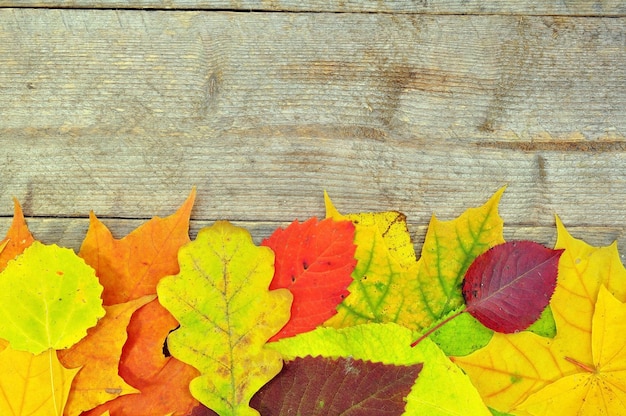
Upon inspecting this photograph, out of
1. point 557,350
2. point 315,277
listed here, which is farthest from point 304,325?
point 557,350

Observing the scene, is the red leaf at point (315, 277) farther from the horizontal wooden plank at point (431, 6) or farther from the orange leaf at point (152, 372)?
the horizontal wooden plank at point (431, 6)

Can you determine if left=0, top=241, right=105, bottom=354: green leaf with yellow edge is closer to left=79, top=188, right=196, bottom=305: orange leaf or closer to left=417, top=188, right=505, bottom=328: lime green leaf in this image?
left=79, top=188, right=196, bottom=305: orange leaf

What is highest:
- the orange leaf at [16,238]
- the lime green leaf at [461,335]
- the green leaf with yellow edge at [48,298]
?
the orange leaf at [16,238]

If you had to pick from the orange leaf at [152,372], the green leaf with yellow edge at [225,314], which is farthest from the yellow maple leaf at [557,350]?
the orange leaf at [152,372]

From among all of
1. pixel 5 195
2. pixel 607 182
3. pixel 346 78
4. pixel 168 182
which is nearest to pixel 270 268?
pixel 168 182

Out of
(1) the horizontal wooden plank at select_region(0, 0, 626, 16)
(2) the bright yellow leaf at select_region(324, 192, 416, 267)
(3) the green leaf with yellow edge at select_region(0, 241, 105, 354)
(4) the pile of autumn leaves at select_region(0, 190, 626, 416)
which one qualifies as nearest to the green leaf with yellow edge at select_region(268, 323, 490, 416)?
(4) the pile of autumn leaves at select_region(0, 190, 626, 416)

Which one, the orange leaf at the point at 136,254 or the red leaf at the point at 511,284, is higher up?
the orange leaf at the point at 136,254

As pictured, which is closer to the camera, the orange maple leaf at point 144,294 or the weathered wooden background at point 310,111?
the orange maple leaf at point 144,294
